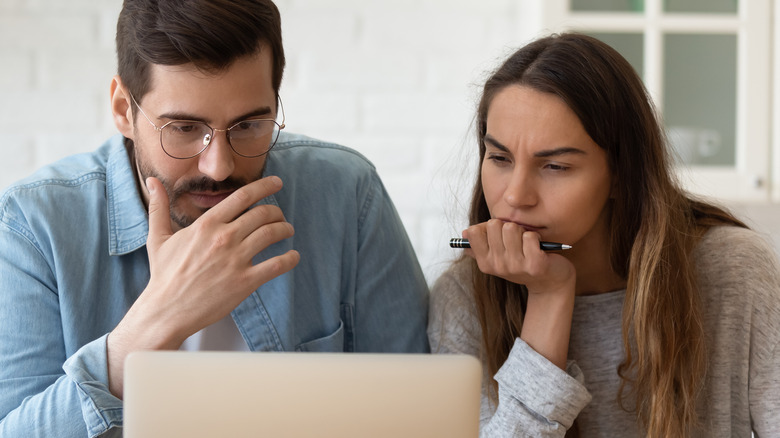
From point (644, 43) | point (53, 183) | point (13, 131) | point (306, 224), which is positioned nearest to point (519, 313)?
point (306, 224)

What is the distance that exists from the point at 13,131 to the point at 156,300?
1.35 meters

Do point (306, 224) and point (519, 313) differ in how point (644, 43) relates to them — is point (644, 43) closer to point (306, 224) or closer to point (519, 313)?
point (519, 313)

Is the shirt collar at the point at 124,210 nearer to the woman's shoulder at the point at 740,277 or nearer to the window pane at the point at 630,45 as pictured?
the woman's shoulder at the point at 740,277

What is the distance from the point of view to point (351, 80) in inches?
89.6

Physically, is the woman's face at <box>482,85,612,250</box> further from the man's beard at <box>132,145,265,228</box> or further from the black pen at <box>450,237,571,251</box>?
the man's beard at <box>132,145,265,228</box>

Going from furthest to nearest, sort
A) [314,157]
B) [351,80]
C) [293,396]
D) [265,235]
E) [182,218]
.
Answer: [351,80], [314,157], [182,218], [265,235], [293,396]

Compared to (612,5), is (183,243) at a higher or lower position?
lower

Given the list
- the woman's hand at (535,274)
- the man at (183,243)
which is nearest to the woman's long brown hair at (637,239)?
the woman's hand at (535,274)

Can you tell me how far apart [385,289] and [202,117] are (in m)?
0.47

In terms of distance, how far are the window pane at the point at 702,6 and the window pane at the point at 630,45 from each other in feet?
0.39

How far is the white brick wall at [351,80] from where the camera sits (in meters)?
2.23

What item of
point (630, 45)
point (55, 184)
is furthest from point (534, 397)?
point (630, 45)

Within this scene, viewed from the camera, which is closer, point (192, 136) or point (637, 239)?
point (192, 136)

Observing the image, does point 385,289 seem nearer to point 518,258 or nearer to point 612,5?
point 518,258
